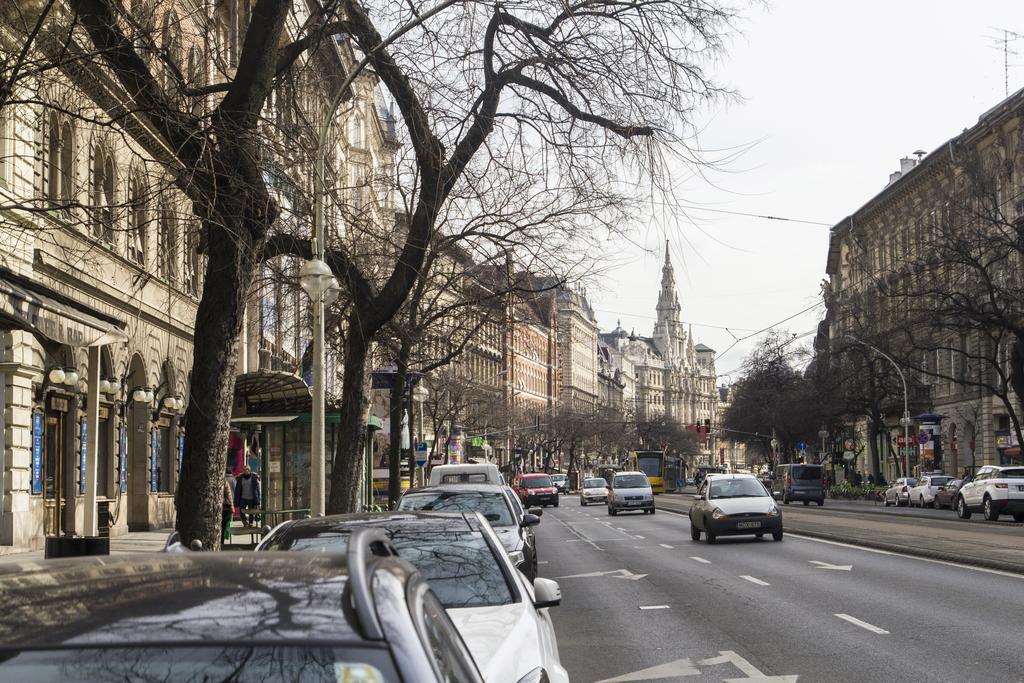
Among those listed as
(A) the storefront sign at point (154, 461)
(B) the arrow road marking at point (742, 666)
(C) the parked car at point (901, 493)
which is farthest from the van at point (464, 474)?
(C) the parked car at point (901, 493)

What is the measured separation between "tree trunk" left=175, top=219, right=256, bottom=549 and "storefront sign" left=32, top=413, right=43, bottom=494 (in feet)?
39.6

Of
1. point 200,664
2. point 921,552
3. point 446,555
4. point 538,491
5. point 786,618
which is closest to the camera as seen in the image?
point 200,664

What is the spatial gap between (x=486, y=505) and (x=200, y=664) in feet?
40.2

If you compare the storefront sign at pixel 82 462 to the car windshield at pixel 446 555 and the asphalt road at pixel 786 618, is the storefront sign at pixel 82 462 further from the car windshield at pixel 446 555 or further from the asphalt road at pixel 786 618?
the car windshield at pixel 446 555

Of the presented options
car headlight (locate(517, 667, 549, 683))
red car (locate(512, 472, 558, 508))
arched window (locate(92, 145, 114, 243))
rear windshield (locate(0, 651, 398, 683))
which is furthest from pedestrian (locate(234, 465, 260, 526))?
red car (locate(512, 472, 558, 508))

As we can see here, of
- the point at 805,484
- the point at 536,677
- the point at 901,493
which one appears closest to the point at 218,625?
the point at 536,677

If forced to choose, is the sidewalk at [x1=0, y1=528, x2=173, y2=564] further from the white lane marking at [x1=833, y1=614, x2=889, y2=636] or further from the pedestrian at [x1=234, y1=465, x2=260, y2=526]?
the white lane marking at [x1=833, y1=614, x2=889, y2=636]

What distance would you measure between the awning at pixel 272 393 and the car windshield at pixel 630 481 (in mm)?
27455

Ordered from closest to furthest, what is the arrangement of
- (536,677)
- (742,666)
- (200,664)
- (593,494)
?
(200,664), (536,677), (742,666), (593,494)

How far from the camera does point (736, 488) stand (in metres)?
30.0

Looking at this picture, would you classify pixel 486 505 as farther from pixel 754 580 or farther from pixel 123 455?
pixel 123 455

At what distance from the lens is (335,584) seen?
3.30m

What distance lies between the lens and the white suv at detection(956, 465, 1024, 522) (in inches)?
1592

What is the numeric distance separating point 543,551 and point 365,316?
30.7 ft
